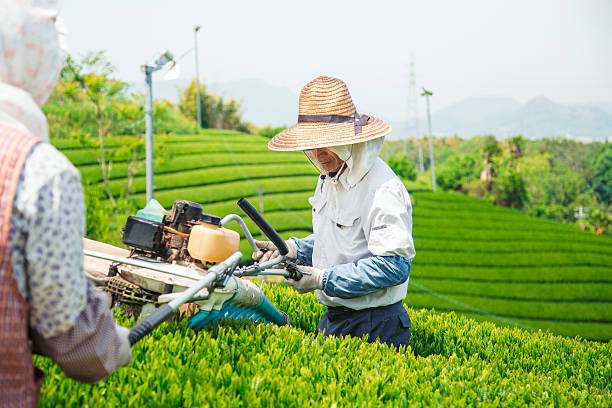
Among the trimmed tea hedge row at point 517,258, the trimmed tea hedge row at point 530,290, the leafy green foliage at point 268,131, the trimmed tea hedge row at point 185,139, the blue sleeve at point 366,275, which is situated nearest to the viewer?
the blue sleeve at point 366,275

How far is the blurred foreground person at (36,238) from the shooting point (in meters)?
1.04

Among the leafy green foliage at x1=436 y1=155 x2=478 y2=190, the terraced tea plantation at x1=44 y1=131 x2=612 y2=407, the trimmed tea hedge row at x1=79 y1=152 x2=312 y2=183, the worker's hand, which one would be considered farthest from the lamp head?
the leafy green foliage at x1=436 y1=155 x2=478 y2=190

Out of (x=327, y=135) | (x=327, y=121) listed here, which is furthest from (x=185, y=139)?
(x=327, y=135)

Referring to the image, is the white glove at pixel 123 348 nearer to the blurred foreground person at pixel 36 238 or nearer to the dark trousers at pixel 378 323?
the blurred foreground person at pixel 36 238

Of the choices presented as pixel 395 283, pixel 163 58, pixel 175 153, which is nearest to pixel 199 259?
pixel 395 283

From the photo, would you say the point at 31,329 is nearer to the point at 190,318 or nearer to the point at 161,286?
the point at 161,286

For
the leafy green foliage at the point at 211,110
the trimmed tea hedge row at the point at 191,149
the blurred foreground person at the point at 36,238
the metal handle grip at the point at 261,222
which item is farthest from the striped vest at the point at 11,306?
the leafy green foliage at the point at 211,110

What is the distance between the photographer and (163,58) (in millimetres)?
7402

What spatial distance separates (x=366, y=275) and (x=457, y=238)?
1468 cm

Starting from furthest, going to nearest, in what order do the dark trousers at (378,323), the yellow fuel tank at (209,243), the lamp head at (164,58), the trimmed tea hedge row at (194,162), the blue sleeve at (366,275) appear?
the trimmed tea hedge row at (194,162) < the lamp head at (164,58) < the dark trousers at (378,323) < the blue sleeve at (366,275) < the yellow fuel tank at (209,243)

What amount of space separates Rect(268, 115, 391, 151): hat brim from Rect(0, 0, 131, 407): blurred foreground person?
1.31 metres

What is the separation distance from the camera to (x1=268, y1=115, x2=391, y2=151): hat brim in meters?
2.37

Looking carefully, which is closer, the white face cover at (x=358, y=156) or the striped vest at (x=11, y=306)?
the striped vest at (x=11, y=306)

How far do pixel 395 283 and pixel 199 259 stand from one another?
871mm
